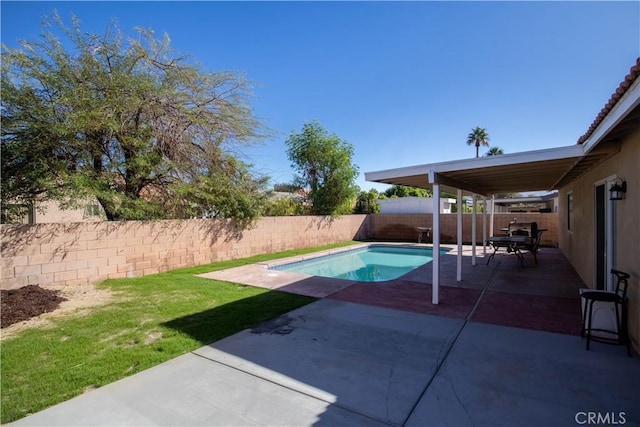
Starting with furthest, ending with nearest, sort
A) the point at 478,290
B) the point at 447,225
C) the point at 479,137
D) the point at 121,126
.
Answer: the point at 479,137 < the point at 447,225 < the point at 121,126 < the point at 478,290

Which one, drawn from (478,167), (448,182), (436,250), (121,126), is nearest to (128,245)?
(121,126)

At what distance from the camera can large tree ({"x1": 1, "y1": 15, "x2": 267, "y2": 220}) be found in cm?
750

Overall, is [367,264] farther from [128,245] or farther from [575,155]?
[575,155]

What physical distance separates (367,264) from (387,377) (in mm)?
10270

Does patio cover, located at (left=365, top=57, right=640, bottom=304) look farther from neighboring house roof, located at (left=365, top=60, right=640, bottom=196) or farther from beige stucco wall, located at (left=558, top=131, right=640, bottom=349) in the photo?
beige stucco wall, located at (left=558, top=131, right=640, bottom=349)

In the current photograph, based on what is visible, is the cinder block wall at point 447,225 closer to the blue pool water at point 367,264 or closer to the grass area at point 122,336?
the blue pool water at point 367,264

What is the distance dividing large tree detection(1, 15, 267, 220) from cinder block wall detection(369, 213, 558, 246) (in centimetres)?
1095

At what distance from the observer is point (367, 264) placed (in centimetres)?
1345

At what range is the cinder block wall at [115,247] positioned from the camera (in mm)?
6676

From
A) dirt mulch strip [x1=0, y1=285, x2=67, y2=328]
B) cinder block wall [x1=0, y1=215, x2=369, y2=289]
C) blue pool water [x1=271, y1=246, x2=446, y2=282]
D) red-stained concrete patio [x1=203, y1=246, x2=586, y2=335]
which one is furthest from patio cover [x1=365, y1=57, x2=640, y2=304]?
dirt mulch strip [x1=0, y1=285, x2=67, y2=328]

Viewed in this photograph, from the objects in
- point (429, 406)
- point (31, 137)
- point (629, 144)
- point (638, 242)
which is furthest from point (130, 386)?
point (31, 137)

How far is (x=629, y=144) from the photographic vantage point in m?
4.05

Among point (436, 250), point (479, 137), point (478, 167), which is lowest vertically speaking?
point (436, 250)

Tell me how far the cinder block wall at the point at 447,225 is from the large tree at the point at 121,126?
10949 mm
